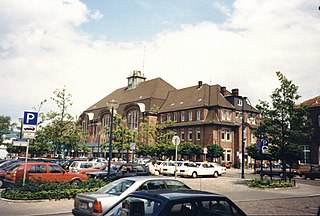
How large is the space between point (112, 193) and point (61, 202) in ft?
17.5

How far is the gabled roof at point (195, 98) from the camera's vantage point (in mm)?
61812

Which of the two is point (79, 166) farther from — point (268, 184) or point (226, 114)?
point (226, 114)

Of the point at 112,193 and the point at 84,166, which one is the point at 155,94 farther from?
the point at 112,193

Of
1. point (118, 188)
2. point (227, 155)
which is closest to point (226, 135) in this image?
point (227, 155)

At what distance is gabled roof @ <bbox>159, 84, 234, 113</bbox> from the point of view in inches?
2434

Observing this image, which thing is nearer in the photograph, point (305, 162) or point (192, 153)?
point (305, 162)

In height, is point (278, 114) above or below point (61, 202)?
above

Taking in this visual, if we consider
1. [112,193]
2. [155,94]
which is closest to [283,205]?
[112,193]

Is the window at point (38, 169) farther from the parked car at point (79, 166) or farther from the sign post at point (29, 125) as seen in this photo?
the parked car at point (79, 166)

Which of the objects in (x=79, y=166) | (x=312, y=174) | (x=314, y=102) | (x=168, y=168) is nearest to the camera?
(x=79, y=166)

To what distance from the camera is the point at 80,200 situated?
928 cm

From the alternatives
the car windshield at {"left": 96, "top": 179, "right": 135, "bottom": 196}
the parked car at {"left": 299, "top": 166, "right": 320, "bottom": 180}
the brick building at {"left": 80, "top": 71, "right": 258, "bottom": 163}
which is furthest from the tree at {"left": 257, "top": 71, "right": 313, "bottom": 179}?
the brick building at {"left": 80, "top": 71, "right": 258, "bottom": 163}

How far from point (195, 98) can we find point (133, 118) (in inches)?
609

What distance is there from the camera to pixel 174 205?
500 cm
